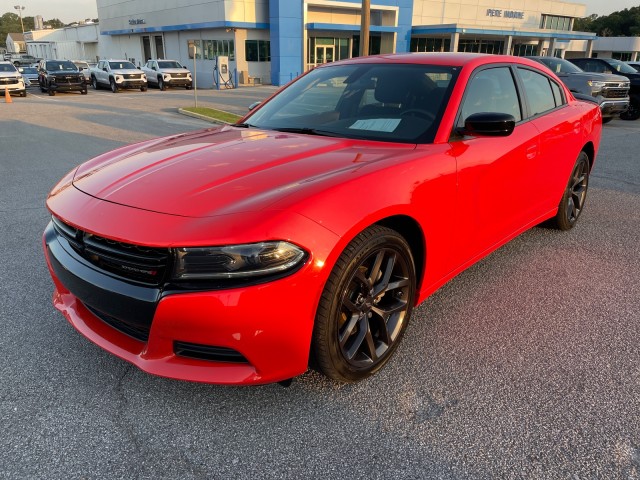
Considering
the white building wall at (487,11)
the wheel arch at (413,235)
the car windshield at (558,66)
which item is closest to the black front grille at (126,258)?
the wheel arch at (413,235)

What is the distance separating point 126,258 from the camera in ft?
7.08

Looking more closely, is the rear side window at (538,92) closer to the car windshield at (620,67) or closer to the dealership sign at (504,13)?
the car windshield at (620,67)

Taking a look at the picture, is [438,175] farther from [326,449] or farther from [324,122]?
[326,449]

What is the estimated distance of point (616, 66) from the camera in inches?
610

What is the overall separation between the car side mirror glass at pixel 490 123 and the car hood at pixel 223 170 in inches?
15.7

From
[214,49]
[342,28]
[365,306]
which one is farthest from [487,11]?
[365,306]

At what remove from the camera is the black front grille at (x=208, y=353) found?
7.00 ft

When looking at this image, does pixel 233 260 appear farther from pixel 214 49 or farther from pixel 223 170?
pixel 214 49

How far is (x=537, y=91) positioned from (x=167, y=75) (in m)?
28.4

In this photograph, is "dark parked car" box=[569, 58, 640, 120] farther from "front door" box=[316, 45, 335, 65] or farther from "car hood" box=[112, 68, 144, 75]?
"front door" box=[316, 45, 335, 65]

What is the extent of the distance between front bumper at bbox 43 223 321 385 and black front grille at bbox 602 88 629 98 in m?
14.2

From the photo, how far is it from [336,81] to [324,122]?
1.83ft

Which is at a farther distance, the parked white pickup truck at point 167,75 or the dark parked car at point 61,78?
the parked white pickup truck at point 167,75

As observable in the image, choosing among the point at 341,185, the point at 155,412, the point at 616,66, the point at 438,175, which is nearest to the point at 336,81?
the point at 438,175
